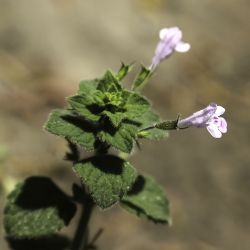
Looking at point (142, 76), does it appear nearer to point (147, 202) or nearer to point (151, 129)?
point (151, 129)

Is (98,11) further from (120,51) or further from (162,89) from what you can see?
(162,89)

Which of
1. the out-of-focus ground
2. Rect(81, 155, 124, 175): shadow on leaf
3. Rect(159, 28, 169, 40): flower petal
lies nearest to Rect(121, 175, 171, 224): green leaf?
Rect(81, 155, 124, 175): shadow on leaf

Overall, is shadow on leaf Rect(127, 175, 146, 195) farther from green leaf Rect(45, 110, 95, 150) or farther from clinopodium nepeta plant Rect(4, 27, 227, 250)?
green leaf Rect(45, 110, 95, 150)

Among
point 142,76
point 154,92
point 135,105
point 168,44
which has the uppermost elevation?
point 154,92

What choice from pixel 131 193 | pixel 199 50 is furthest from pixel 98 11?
pixel 131 193

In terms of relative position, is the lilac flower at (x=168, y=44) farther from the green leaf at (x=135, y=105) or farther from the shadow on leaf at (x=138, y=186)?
the shadow on leaf at (x=138, y=186)

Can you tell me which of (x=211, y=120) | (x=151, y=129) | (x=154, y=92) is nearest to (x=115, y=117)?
(x=151, y=129)
